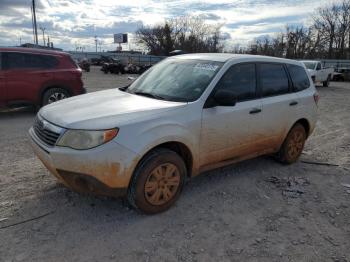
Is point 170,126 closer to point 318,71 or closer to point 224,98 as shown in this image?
point 224,98

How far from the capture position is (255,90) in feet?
15.5

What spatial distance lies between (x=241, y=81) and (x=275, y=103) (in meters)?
0.74

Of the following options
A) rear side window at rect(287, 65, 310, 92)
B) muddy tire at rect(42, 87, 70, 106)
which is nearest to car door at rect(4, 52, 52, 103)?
muddy tire at rect(42, 87, 70, 106)

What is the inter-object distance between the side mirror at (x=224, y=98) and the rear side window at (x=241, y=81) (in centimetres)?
18

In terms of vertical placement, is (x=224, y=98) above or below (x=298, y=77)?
below

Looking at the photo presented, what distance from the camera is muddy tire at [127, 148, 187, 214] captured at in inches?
138

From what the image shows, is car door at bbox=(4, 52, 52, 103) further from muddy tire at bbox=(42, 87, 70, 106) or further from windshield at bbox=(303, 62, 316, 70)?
windshield at bbox=(303, 62, 316, 70)

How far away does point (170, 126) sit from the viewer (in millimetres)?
3619

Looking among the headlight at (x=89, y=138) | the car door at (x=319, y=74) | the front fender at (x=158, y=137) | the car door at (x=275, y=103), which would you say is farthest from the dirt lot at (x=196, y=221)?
the car door at (x=319, y=74)

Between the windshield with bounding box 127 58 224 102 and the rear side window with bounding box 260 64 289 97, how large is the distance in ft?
2.84

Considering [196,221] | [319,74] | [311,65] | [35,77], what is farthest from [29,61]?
[319,74]

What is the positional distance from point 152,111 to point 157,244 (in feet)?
4.35

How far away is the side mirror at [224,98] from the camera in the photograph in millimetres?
3953

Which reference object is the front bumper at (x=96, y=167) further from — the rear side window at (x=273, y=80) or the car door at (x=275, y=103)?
the rear side window at (x=273, y=80)
